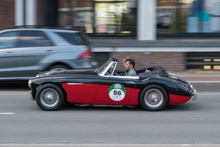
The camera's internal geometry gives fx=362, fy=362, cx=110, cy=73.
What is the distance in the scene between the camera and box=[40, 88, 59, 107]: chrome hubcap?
7516mm

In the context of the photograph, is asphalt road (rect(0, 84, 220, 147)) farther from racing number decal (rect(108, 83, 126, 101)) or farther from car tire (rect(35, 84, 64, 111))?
racing number decal (rect(108, 83, 126, 101))

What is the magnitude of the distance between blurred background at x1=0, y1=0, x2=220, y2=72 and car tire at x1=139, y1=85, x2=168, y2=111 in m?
6.71

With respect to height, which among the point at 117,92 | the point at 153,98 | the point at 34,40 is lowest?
the point at 153,98

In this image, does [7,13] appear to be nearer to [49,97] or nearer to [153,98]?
[49,97]

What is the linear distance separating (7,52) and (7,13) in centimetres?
616

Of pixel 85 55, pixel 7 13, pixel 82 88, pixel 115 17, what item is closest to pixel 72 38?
Result: pixel 85 55

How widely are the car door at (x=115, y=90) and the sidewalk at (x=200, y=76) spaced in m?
5.12

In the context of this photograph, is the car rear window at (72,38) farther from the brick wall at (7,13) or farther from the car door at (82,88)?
the brick wall at (7,13)

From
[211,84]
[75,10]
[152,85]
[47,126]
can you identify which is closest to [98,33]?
[75,10]

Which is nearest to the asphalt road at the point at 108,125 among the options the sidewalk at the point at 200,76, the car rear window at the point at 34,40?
the car rear window at the point at 34,40

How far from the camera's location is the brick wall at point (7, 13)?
1554 centimetres

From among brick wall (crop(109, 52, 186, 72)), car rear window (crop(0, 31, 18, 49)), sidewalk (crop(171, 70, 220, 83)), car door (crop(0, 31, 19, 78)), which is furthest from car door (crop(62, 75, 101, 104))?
brick wall (crop(109, 52, 186, 72))

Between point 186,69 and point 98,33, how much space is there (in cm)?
416

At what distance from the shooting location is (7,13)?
1559cm
